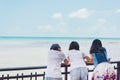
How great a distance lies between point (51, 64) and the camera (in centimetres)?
644

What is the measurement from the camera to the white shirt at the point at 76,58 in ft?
21.8

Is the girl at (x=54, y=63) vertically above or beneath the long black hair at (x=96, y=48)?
beneath

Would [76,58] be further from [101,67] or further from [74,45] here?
[101,67]

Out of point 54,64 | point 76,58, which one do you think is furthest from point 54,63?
point 76,58

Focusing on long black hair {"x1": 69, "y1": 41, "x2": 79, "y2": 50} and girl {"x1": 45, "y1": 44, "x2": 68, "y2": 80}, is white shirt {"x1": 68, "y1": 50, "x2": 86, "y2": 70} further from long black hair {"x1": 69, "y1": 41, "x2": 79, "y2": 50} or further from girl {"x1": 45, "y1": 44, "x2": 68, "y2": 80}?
girl {"x1": 45, "y1": 44, "x2": 68, "y2": 80}

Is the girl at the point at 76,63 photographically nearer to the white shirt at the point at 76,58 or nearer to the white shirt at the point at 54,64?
the white shirt at the point at 76,58

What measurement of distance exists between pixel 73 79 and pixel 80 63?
0.34m

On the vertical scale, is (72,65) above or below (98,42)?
below

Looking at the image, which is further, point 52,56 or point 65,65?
point 65,65

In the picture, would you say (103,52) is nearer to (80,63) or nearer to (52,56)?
(80,63)

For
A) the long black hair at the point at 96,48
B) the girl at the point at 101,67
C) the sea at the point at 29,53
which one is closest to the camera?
the girl at the point at 101,67

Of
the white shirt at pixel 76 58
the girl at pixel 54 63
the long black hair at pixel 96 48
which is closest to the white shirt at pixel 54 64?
the girl at pixel 54 63

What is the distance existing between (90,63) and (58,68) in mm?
796

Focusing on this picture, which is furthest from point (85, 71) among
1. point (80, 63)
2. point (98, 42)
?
point (98, 42)
